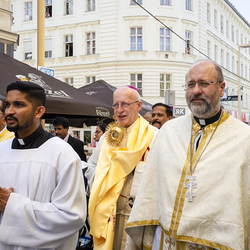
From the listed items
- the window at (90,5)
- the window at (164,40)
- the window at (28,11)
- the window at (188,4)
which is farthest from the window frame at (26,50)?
the window at (188,4)

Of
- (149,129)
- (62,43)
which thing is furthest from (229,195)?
(62,43)

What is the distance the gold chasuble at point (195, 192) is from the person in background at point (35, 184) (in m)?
0.51

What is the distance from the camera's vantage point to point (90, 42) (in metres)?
23.2

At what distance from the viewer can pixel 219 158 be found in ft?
6.81

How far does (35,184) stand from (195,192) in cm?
105

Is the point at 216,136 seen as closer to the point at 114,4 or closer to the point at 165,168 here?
the point at 165,168

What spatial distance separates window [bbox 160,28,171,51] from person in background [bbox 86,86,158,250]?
19756 mm

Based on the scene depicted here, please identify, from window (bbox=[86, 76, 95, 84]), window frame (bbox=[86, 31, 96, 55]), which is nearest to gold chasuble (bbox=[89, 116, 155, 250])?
window (bbox=[86, 76, 95, 84])

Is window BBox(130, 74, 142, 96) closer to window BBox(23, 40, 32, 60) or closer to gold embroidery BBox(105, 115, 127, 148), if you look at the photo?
window BBox(23, 40, 32, 60)

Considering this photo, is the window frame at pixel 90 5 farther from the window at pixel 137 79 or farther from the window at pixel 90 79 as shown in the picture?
the window at pixel 137 79

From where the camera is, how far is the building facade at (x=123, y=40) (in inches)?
859

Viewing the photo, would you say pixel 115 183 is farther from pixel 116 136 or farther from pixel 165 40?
pixel 165 40

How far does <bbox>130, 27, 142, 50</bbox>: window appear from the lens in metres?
22.0

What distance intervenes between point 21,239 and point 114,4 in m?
21.8
